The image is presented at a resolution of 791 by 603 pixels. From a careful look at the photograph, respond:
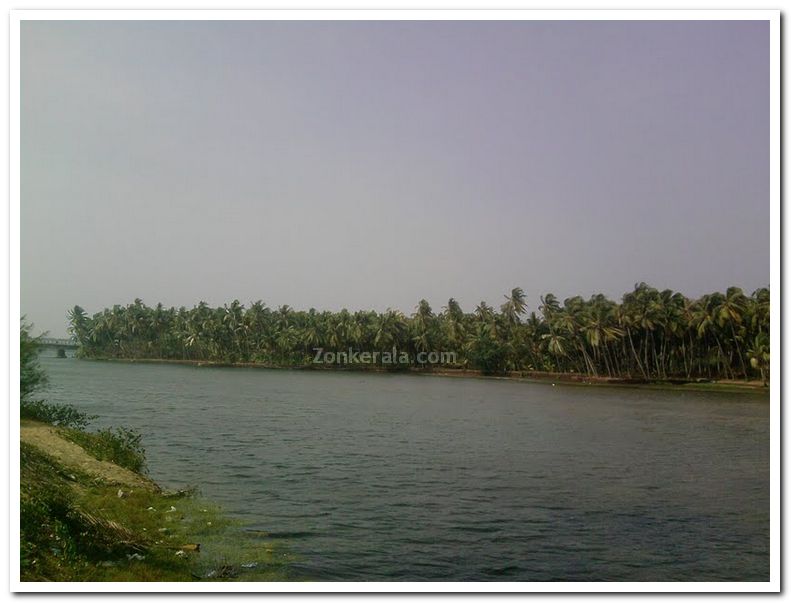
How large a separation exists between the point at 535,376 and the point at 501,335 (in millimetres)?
5629

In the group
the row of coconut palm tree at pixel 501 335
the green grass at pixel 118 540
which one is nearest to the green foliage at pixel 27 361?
the green grass at pixel 118 540

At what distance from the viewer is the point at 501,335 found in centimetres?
6228

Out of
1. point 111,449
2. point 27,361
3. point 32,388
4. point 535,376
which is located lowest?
point 535,376

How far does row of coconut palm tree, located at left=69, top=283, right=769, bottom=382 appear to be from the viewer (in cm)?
4700

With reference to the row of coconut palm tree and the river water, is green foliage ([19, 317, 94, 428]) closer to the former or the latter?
the river water

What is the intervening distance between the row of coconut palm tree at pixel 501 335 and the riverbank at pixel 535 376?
0.83 metres

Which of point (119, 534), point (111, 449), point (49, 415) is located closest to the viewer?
point (119, 534)

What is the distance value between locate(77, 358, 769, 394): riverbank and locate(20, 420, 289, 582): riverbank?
3538 centimetres

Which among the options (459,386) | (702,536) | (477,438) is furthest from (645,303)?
(702,536)

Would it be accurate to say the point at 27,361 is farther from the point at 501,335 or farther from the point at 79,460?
the point at 501,335

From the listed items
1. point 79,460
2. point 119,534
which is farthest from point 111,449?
point 119,534

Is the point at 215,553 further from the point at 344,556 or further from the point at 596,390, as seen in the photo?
the point at 596,390

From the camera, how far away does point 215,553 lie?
28.7ft
